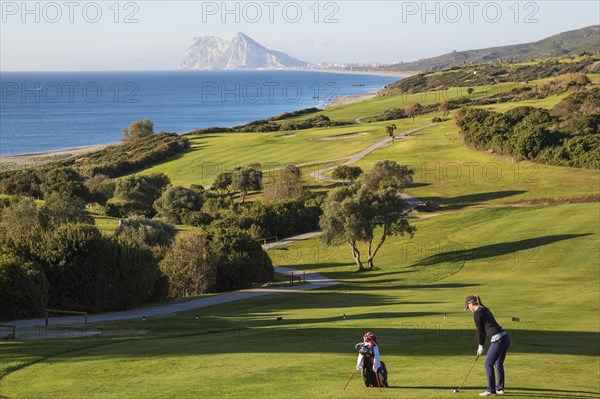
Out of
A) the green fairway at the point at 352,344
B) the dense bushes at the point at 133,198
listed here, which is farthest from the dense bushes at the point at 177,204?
the green fairway at the point at 352,344

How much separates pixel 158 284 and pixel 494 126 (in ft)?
230

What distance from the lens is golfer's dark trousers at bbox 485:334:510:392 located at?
1468 centimetres

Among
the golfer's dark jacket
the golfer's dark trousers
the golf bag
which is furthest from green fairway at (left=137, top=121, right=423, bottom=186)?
the golfer's dark jacket

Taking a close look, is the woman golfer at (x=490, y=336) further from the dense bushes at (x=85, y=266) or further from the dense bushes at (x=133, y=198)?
the dense bushes at (x=133, y=198)

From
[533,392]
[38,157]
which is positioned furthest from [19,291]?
[38,157]

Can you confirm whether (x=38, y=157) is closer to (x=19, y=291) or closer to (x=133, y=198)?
(x=133, y=198)

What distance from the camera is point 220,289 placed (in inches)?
1759

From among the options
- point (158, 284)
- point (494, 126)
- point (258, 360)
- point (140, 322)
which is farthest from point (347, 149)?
point (258, 360)

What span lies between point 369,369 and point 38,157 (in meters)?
127

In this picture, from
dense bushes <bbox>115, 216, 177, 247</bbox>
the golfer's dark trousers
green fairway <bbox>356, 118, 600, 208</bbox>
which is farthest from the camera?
green fairway <bbox>356, 118, 600, 208</bbox>

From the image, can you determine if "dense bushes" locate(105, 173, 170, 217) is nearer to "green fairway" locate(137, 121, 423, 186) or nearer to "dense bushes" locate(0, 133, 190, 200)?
"dense bushes" locate(0, 133, 190, 200)

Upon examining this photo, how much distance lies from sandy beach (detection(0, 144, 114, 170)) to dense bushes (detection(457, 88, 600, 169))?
67.5 m

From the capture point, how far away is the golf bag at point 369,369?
1553 cm

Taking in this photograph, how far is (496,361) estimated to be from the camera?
48.7ft
